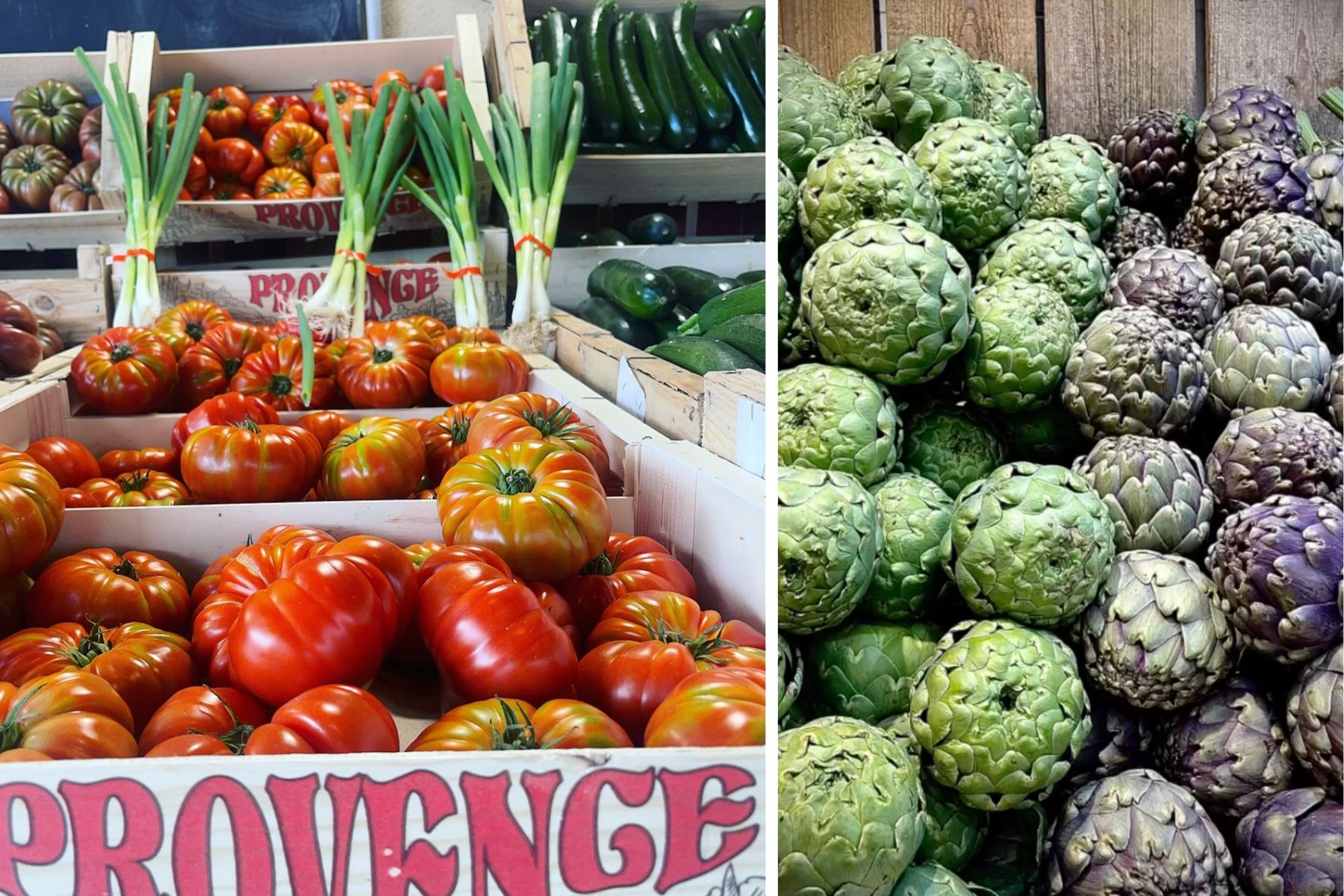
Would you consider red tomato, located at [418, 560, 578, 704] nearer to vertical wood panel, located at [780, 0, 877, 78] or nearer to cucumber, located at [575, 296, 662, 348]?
cucumber, located at [575, 296, 662, 348]

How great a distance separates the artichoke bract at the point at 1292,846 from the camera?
140 cm

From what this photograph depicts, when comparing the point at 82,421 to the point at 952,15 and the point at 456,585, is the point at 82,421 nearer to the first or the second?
the point at 456,585

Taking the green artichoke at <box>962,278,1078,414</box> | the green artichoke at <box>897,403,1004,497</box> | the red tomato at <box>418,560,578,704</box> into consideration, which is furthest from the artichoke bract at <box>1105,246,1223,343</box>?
the red tomato at <box>418,560,578,704</box>

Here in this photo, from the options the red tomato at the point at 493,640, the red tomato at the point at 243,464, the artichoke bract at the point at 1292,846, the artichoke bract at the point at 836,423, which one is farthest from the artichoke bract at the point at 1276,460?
the red tomato at the point at 243,464

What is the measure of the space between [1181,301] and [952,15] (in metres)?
0.67

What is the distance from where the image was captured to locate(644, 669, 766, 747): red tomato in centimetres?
83

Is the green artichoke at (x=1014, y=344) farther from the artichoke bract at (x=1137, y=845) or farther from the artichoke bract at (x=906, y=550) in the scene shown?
the artichoke bract at (x=1137, y=845)

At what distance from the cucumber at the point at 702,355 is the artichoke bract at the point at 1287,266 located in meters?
0.97

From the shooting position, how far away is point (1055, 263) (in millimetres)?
1683

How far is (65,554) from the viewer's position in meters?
1.16

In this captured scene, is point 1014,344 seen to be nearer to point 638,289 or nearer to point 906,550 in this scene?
point 906,550

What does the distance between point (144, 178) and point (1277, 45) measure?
199cm

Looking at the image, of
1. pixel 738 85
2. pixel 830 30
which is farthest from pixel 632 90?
pixel 830 30

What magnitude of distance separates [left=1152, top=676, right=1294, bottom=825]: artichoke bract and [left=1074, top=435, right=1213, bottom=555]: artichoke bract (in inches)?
9.3
